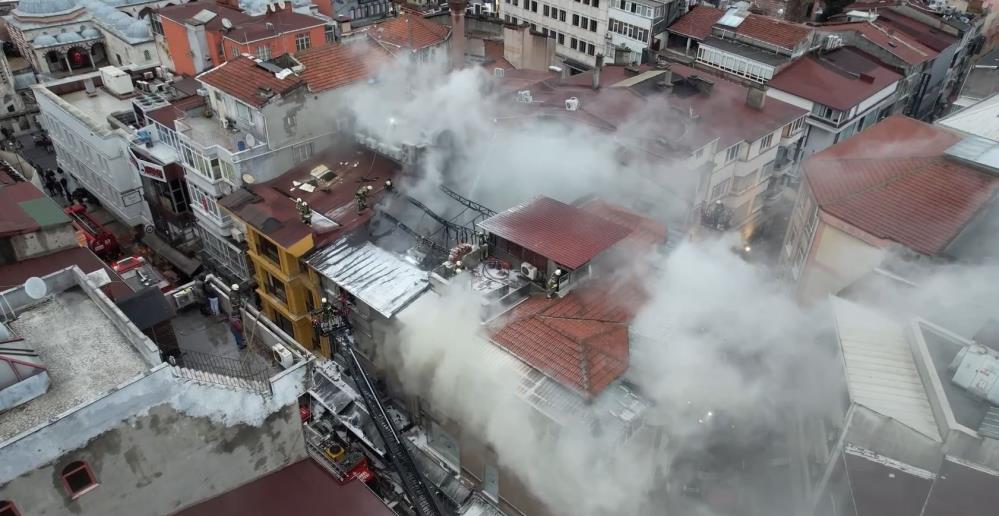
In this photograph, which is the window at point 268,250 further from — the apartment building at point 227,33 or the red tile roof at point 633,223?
the apartment building at point 227,33

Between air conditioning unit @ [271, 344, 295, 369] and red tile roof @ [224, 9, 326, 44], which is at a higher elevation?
red tile roof @ [224, 9, 326, 44]

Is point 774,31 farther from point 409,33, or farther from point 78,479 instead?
point 78,479

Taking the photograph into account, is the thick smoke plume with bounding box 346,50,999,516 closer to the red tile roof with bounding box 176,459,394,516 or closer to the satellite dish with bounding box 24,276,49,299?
the red tile roof with bounding box 176,459,394,516

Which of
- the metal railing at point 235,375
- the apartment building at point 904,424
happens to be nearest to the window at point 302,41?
the metal railing at point 235,375

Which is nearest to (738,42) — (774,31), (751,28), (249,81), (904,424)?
(751,28)

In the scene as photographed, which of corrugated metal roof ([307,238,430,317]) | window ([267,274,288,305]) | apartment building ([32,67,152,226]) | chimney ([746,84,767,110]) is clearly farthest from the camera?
apartment building ([32,67,152,226])

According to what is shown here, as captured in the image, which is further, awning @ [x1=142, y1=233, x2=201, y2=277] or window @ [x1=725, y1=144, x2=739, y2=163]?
awning @ [x1=142, y1=233, x2=201, y2=277]

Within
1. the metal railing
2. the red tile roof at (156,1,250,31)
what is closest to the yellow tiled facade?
the metal railing
